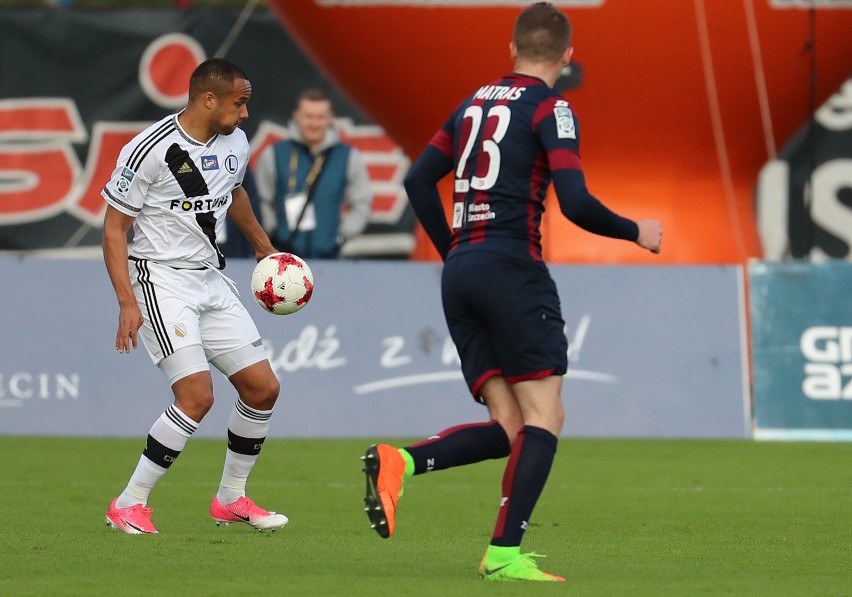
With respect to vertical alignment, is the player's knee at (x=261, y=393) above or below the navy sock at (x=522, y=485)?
below

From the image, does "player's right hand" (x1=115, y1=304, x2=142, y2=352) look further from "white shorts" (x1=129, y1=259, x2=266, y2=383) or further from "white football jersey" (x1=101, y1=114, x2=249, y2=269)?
"white football jersey" (x1=101, y1=114, x2=249, y2=269)

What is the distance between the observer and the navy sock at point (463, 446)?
5.58m

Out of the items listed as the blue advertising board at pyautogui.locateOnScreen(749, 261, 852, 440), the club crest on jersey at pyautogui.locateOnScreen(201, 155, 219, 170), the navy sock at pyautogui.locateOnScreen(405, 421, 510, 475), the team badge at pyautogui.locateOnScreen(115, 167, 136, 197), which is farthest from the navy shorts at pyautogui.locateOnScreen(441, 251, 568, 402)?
the blue advertising board at pyautogui.locateOnScreen(749, 261, 852, 440)

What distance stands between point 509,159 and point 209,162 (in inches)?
74.9

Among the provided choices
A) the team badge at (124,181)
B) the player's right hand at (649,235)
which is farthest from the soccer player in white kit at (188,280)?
the player's right hand at (649,235)

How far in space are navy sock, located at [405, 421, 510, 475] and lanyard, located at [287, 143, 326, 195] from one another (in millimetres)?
6631

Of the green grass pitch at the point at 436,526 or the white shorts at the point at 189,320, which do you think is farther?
the white shorts at the point at 189,320

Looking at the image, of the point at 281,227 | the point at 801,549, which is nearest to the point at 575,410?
the point at 281,227

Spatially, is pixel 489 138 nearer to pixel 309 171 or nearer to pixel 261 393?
pixel 261 393

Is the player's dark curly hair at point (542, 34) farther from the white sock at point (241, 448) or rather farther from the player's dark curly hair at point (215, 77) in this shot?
the white sock at point (241, 448)

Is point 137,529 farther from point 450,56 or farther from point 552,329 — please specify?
point 450,56

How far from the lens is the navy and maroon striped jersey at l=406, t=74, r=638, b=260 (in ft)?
17.9

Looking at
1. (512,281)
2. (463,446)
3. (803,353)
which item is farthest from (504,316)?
(803,353)

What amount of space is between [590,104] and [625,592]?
752 centimetres
